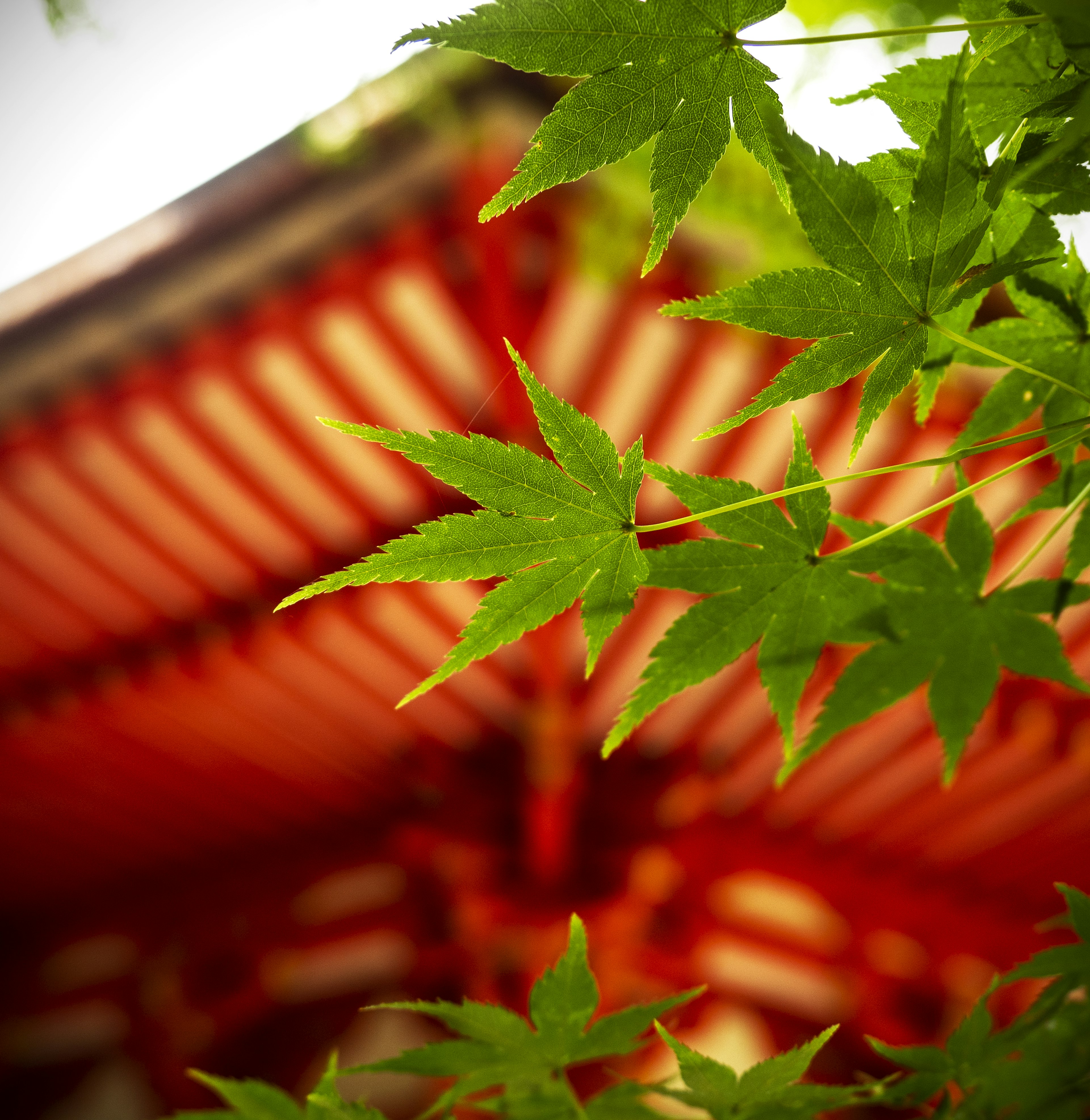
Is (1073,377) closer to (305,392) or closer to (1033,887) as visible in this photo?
(305,392)

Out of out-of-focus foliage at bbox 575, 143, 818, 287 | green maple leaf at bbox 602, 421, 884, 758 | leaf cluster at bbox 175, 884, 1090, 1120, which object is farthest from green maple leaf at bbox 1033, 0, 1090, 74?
out-of-focus foliage at bbox 575, 143, 818, 287

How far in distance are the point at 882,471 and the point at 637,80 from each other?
0.79ft

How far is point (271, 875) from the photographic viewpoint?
3688 millimetres

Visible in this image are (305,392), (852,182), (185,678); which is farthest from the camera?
(185,678)

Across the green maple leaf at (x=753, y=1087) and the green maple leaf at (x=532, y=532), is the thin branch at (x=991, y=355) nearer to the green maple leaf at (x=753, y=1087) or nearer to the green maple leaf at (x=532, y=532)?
the green maple leaf at (x=532, y=532)

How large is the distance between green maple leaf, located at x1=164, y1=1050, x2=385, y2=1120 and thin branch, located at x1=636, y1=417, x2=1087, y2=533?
1.17 ft

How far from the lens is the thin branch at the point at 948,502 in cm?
44

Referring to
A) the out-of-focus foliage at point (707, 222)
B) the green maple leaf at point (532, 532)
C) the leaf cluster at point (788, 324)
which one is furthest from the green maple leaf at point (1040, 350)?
the out-of-focus foliage at point (707, 222)

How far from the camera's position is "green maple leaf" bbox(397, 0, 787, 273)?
16.8 inches

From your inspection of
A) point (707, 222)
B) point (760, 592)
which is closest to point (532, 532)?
point (760, 592)

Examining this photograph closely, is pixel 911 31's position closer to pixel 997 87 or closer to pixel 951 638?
pixel 997 87

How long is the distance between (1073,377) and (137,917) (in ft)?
14.1

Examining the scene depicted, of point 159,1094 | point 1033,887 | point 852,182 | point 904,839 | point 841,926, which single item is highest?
point 852,182

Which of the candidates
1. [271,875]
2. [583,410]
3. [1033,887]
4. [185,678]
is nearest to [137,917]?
[271,875]
